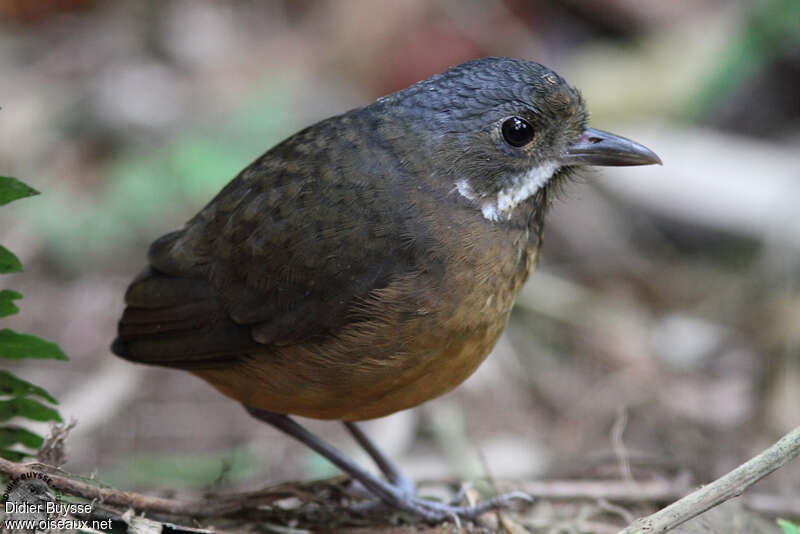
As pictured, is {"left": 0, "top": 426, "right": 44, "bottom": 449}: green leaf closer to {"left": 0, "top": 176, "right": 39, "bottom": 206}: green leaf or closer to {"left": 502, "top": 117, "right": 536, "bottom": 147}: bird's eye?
{"left": 0, "top": 176, "right": 39, "bottom": 206}: green leaf

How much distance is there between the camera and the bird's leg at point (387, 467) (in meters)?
4.40

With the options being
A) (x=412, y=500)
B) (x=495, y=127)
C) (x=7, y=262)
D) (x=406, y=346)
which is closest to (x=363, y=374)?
(x=406, y=346)

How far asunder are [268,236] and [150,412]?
2688 mm

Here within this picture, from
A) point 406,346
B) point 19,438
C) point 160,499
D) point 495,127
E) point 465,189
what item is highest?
point 495,127

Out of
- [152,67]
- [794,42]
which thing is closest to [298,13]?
[152,67]

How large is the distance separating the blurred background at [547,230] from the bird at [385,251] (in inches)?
18.4

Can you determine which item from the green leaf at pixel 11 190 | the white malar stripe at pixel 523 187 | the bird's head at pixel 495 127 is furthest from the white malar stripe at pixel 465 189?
the green leaf at pixel 11 190

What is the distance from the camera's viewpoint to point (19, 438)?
3494mm

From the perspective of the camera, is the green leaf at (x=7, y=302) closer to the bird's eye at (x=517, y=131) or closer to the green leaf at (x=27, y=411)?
the green leaf at (x=27, y=411)

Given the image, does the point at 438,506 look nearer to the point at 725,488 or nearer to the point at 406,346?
the point at 406,346

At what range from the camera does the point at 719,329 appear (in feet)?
22.6

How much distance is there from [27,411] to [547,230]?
5.15 m

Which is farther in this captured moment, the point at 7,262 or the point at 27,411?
the point at 27,411

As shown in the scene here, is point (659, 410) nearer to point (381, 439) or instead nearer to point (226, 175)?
point (381, 439)
